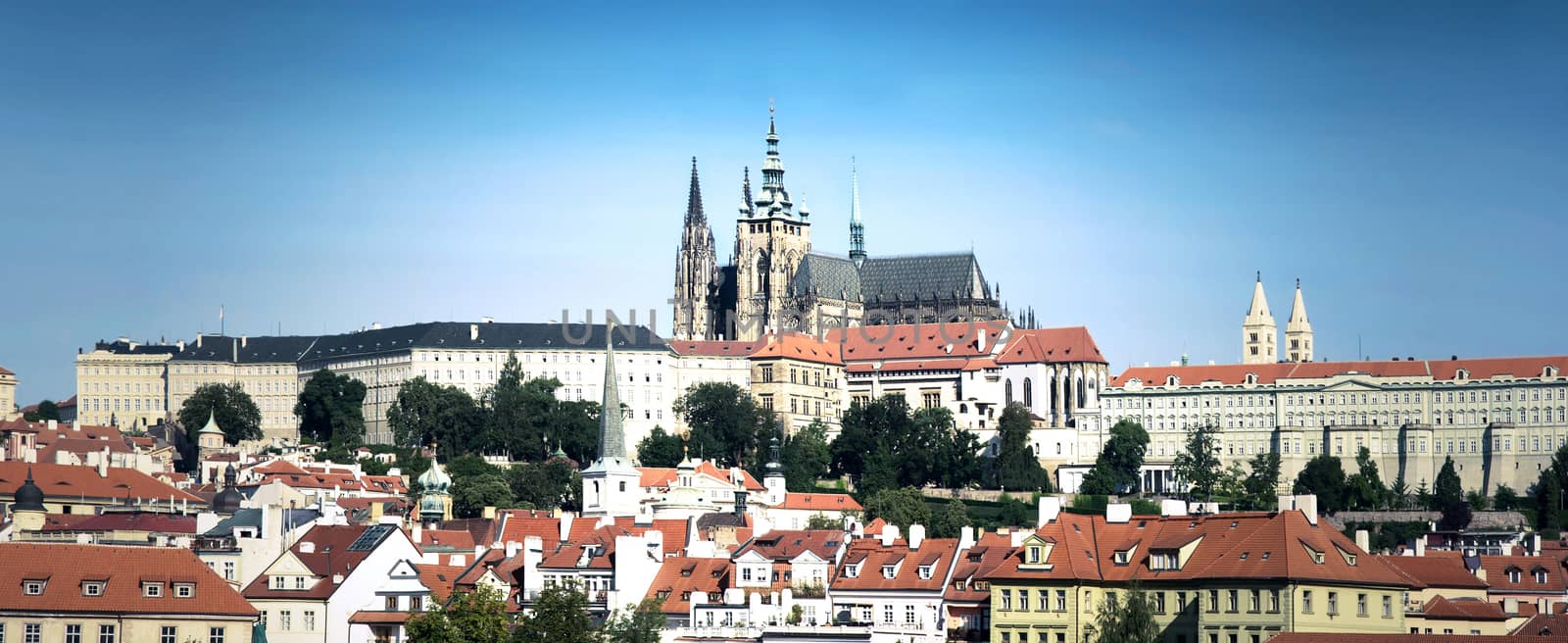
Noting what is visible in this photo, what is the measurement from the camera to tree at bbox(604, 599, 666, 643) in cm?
7135

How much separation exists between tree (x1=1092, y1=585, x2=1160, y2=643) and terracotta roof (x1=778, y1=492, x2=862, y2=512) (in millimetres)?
83855

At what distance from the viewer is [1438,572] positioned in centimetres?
8231

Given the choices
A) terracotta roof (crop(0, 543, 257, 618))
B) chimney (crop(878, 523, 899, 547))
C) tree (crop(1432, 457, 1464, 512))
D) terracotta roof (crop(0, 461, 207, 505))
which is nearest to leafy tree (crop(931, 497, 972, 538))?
tree (crop(1432, 457, 1464, 512))

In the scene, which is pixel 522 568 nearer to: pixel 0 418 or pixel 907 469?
pixel 907 469

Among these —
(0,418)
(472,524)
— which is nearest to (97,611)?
(472,524)

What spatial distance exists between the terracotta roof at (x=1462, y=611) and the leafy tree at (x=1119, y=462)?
106 metres

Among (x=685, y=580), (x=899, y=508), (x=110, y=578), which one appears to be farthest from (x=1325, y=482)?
(x=110, y=578)

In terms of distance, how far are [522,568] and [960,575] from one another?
51.2 feet

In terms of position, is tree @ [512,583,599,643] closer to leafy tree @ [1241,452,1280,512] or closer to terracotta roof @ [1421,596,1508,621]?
terracotta roof @ [1421,596,1508,621]

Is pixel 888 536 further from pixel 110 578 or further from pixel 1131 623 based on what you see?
pixel 110 578

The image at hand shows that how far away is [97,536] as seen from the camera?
9212 cm

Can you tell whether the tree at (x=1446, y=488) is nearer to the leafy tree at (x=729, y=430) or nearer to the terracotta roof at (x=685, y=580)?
the leafy tree at (x=729, y=430)

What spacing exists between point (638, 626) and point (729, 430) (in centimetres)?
12194

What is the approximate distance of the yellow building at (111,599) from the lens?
68.5 metres
